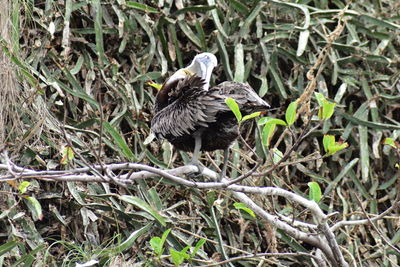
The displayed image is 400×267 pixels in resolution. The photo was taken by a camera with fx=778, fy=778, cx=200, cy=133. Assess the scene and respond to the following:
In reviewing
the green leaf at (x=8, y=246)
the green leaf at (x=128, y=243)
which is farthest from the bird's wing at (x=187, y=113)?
the green leaf at (x=8, y=246)

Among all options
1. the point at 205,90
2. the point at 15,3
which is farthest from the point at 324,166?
the point at 15,3

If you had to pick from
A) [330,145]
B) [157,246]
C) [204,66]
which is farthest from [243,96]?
[157,246]

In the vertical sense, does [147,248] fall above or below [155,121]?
below

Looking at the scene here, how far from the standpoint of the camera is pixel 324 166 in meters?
3.26

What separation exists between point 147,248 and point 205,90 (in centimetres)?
83

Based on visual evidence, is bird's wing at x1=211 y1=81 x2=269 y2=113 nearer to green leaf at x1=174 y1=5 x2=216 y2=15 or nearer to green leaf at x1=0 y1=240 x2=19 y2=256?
green leaf at x1=0 y1=240 x2=19 y2=256

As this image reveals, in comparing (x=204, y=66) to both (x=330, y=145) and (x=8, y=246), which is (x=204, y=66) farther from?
(x=8, y=246)

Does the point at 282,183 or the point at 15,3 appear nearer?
the point at 15,3

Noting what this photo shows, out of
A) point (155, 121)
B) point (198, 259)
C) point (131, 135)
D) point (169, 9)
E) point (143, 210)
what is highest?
point (169, 9)

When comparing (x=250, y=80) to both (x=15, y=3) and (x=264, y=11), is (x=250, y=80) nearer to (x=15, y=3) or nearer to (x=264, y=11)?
(x=264, y=11)

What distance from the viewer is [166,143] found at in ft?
9.71

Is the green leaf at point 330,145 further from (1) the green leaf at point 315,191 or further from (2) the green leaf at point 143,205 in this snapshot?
(2) the green leaf at point 143,205

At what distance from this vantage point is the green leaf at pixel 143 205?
264 cm

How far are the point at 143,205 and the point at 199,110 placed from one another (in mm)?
602
